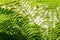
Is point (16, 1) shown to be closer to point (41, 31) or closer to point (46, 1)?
point (46, 1)

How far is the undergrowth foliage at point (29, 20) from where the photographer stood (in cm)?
639

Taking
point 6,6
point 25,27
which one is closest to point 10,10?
point 6,6

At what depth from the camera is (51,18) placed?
23.1 ft

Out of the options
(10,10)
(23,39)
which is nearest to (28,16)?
(10,10)

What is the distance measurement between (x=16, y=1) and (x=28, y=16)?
0.81 meters

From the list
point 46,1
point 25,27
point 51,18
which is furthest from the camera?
point 46,1

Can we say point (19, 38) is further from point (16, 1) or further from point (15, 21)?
point (16, 1)

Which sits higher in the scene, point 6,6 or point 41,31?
point 6,6

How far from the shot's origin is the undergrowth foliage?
639 centimetres

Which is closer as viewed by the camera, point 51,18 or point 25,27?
point 25,27

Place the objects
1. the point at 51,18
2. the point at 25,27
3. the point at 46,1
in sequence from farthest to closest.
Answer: the point at 46,1 < the point at 51,18 < the point at 25,27

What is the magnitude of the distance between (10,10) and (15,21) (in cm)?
73

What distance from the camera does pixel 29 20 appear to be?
7.03 metres

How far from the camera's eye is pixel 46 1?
25.2ft
